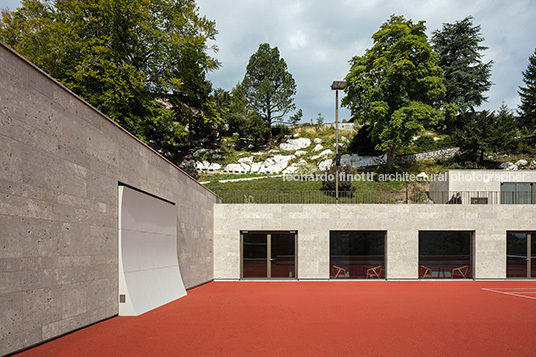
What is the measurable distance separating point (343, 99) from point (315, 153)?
6853mm

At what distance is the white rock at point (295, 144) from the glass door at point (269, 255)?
26097mm

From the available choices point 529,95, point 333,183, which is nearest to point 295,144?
point 333,183

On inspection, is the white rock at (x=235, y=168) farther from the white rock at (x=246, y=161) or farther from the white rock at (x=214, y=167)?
the white rock at (x=214, y=167)

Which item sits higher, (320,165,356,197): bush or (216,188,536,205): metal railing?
(320,165,356,197): bush

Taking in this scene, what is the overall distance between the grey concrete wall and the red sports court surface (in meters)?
0.54

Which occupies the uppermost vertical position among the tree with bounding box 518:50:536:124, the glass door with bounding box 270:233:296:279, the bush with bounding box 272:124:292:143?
the tree with bounding box 518:50:536:124

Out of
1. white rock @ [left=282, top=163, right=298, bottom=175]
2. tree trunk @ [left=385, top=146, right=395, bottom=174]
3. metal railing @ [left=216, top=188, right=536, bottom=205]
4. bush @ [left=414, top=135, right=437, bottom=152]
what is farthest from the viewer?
bush @ [left=414, top=135, right=437, bottom=152]

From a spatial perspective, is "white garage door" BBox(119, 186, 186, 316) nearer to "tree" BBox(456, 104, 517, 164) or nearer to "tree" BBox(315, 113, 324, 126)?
"tree" BBox(456, 104, 517, 164)

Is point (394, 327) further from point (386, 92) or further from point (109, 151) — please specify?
point (386, 92)

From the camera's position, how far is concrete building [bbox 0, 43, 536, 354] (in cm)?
499

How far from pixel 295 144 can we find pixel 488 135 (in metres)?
19.9

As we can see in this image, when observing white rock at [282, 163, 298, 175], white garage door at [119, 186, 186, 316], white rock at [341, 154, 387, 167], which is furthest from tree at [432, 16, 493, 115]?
white garage door at [119, 186, 186, 316]

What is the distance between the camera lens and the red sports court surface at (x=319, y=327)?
551 centimetres

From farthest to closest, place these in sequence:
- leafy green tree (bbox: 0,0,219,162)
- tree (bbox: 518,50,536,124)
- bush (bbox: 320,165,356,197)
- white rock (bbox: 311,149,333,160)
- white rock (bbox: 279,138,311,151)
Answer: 1. tree (bbox: 518,50,536,124)
2. white rock (bbox: 279,138,311,151)
3. white rock (bbox: 311,149,333,160)
4. bush (bbox: 320,165,356,197)
5. leafy green tree (bbox: 0,0,219,162)
